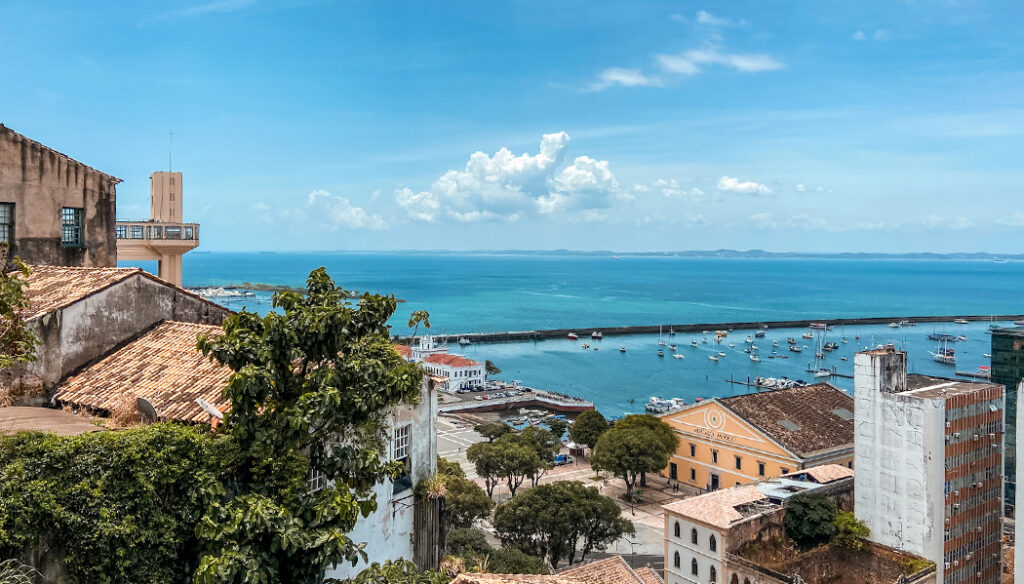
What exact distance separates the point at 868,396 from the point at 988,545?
352 inches

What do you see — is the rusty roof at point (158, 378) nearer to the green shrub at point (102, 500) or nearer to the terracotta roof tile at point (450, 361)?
the green shrub at point (102, 500)

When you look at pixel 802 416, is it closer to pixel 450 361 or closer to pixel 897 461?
pixel 897 461

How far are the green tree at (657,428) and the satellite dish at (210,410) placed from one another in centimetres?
3947

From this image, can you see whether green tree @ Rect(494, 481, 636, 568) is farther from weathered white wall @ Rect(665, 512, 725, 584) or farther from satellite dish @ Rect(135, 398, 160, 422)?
satellite dish @ Rect(135, 398, 160, 422)

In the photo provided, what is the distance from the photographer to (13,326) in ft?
33.1

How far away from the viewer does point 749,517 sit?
30328 millimetres

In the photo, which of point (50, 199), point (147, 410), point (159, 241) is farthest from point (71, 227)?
point (159, 241)

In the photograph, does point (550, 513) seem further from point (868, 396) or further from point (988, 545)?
point (988, 545)

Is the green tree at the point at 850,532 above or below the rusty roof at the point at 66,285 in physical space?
below

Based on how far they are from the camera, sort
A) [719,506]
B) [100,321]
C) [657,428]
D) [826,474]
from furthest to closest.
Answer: [657,428] < [826,474] < [719,506] < [100,321]

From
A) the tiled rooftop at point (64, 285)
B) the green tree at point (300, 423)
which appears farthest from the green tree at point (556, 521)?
the green tree at point (300, 423)

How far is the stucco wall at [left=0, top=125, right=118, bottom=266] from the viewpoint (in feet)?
51.2

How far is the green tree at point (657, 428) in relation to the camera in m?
47.6

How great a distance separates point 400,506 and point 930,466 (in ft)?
84.1
